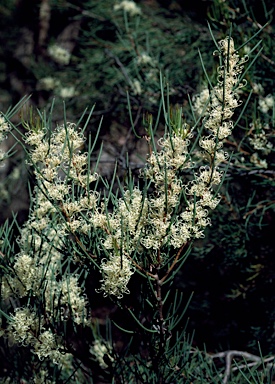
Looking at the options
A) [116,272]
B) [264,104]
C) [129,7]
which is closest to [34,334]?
[116,272]

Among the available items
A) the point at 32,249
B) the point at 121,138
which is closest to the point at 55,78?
the point at 121,138

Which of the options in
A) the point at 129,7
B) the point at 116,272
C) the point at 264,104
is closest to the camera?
the point at 116,272

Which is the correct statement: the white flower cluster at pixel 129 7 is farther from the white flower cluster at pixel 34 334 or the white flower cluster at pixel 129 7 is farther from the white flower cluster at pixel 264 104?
the white flower cluster at pixel 34 334

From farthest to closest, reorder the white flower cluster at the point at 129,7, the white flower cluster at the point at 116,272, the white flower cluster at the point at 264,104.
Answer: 1. the white flower cluster at the point at 129,7
2. the white flower cluster at the point at 264,104
3. the white flower cluster at the point at 116,272

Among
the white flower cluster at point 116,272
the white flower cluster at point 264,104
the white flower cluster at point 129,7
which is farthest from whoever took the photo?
the white flower cluster at point 129,7

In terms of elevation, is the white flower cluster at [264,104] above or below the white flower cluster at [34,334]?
above

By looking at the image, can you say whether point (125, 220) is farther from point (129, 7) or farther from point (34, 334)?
point (129, 7)

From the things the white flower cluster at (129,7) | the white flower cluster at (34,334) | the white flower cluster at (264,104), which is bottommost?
the white flower cluster at (34,334)

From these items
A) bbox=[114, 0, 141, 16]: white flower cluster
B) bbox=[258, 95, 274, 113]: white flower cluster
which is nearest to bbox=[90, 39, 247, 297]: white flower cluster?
bbox=[258, 95, 274, 113]: white flower cluster

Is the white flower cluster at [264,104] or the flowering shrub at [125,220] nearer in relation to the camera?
the flowering shrub at [125,220]

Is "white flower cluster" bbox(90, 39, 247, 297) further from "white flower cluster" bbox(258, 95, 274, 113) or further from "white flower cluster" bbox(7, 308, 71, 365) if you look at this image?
"white flower cluster" bbox(258, 95, 274, 113)

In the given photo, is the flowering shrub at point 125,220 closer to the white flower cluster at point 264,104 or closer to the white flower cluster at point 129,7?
the white flower cluster at point 264,104

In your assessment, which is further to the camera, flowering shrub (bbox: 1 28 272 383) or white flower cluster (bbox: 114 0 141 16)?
white flower cluster (bbox: 114 0 141 16)

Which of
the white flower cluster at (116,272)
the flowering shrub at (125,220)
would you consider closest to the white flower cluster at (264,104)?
the flowering shrub at (125,220)
